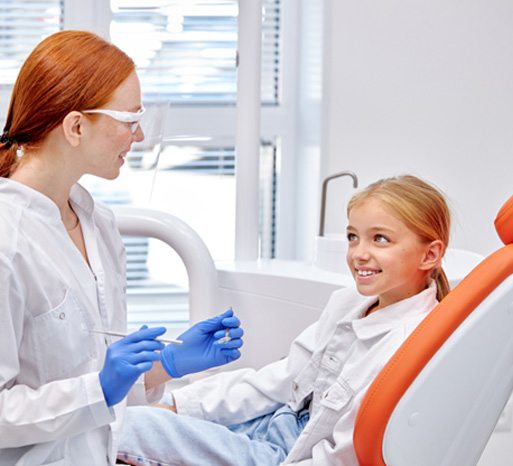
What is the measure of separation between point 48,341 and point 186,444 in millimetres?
517

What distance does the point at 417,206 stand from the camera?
1.80m

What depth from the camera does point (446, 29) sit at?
3.12 meters

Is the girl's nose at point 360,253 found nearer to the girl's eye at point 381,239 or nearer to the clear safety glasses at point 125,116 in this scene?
the girl's eye at point 381,239

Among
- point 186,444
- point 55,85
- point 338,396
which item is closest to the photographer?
point 55,85

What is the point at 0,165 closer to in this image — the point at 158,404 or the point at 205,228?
the point at 158,404

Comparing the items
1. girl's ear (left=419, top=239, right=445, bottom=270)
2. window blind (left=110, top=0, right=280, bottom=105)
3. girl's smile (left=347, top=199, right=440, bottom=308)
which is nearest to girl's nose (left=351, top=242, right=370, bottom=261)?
girl's smile (left=347, top=199, right=440, bottom=308)

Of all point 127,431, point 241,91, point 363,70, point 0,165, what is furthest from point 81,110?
point 363,70

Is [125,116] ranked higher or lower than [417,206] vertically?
higher

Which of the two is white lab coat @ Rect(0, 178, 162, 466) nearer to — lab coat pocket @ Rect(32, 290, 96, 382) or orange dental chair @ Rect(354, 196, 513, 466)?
lab coat pocket @ Rect(32, 290, 96, 382)

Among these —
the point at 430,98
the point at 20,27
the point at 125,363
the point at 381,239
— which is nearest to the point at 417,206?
the point at 381,239

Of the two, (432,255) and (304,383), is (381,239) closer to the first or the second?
(432,255)

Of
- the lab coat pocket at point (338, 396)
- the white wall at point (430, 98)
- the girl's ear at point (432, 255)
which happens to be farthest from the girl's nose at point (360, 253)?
the white wall at point (430, 98)

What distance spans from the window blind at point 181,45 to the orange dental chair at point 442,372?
2.22 meters

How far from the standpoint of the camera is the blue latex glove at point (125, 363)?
4.46 ft
